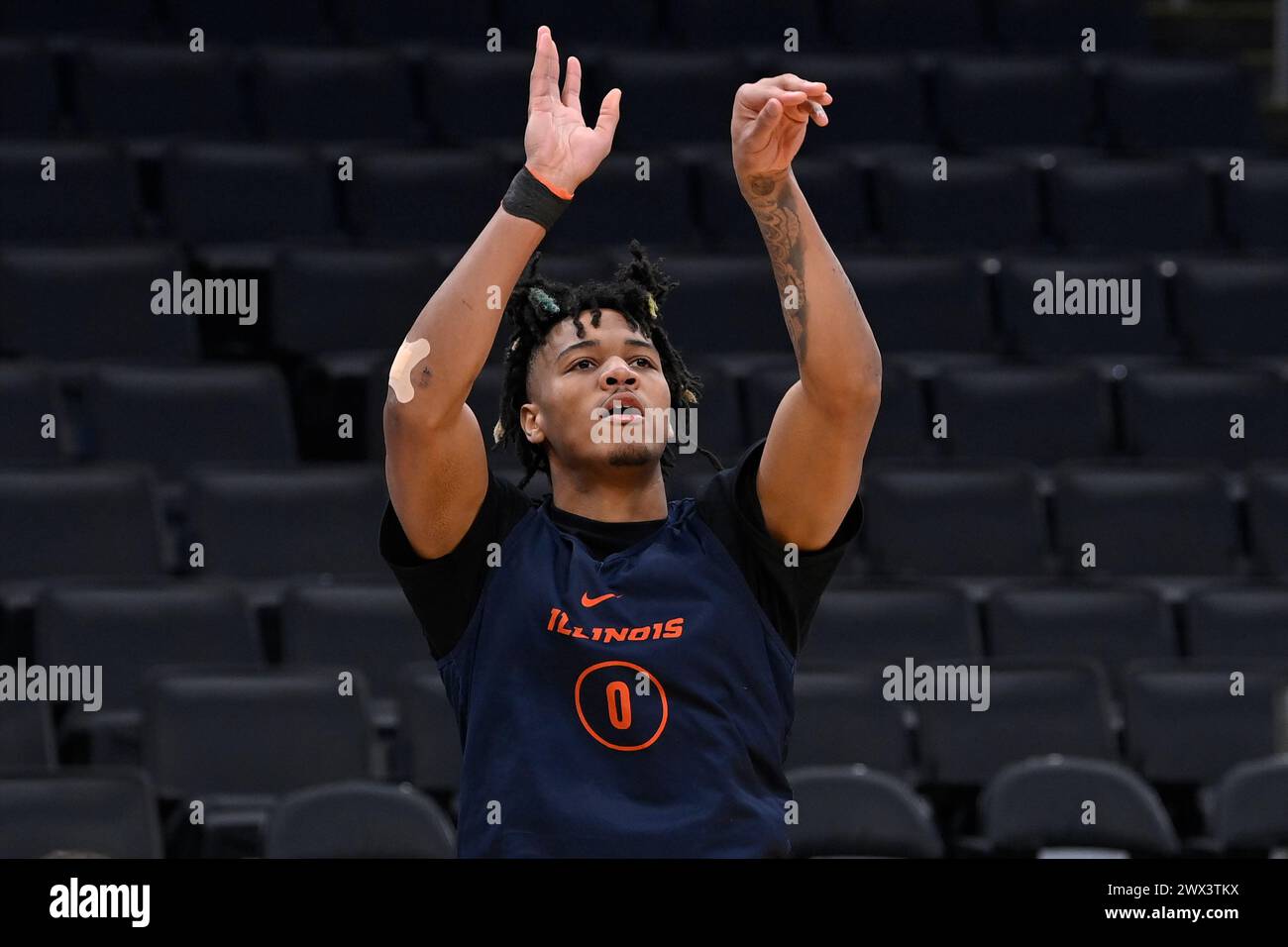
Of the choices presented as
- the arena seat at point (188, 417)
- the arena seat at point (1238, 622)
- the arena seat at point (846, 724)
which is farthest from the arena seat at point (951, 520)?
the arena seat at point (188, 417)

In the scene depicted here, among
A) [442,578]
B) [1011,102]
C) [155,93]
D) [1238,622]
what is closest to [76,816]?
[442,578]

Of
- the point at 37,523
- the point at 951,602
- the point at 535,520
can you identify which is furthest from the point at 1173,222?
the point at 535,520

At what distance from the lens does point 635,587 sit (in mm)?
1795

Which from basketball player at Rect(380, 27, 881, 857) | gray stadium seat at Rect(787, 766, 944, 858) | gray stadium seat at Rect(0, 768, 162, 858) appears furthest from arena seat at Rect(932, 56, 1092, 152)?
basketball player at Rect(380, 27, 881, 857)

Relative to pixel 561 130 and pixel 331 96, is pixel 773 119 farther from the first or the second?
pixel 331 96

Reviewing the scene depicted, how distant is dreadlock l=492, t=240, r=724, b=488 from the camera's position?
199 cm

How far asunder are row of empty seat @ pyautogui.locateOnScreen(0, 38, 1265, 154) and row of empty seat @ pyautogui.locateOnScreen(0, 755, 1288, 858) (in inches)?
88.2

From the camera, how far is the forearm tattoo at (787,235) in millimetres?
1815

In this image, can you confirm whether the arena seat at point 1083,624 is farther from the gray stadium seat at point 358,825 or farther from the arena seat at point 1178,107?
the arena seat at point 1178,107

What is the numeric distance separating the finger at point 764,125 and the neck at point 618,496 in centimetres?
33

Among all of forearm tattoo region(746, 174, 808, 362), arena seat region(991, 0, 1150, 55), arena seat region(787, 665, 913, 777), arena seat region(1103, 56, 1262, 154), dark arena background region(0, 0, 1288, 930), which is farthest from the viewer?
arena seat region(991, 0, 1150, 55)

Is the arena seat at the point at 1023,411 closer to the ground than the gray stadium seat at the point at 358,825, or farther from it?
farther from it
